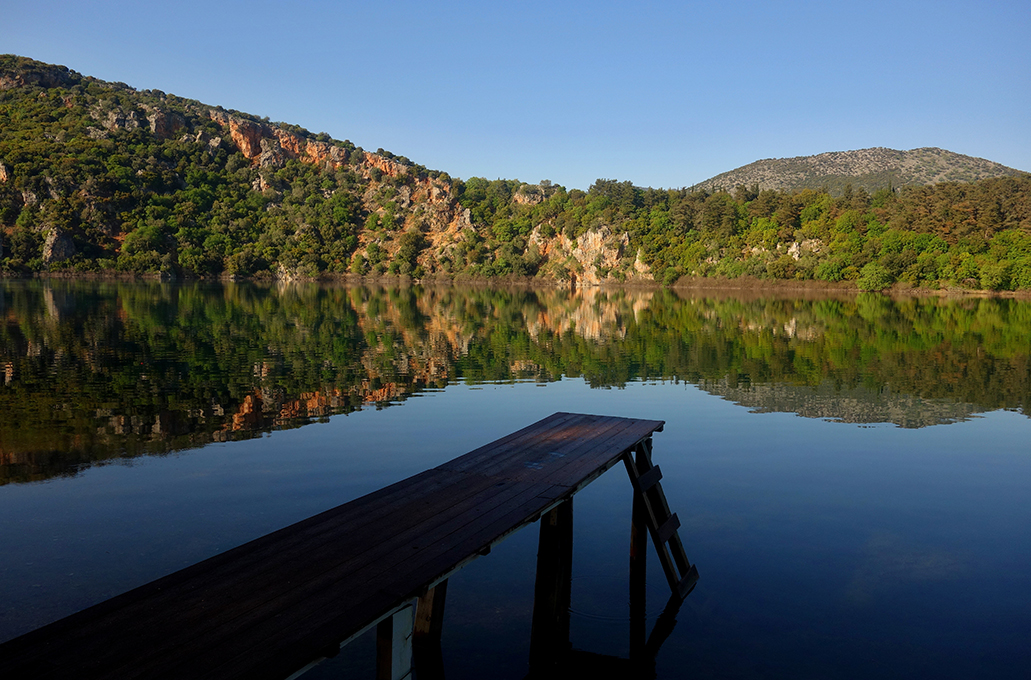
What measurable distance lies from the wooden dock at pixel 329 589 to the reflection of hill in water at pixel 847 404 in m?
12.9

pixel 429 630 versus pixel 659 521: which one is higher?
pixel 659 521

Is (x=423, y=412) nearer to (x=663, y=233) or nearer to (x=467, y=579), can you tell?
(x=467, y=579)

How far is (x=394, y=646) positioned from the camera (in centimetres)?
482

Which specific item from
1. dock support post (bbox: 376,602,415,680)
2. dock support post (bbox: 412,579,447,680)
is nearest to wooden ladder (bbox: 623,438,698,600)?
dock support post (bbox: 412,579,447,680)

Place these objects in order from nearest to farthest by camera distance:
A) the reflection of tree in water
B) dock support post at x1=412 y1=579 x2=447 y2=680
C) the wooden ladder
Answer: dock support post at x1=412 y1=579 x2=447 y2=680 < the wooden ladder < the reflection of tree in water

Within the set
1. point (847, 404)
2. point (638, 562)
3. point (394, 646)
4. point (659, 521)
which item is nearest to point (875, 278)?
point (847, 404)

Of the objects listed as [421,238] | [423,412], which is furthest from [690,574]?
[421,238]

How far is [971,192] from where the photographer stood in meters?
114

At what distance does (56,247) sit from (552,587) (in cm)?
13227

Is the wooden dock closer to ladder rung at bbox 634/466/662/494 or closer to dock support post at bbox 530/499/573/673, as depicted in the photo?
dock support post at bbox 530/499/573/673

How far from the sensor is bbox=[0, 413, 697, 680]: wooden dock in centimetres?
412

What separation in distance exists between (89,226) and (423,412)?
5239 inches

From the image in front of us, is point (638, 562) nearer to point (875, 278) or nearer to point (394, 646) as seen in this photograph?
point (394, 646)

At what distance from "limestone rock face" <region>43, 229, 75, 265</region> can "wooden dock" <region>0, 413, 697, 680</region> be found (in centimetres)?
13023
